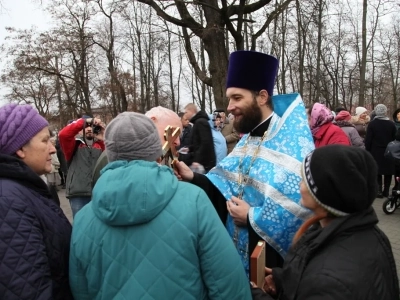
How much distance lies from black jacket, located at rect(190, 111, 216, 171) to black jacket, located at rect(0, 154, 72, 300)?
4310 millimetres

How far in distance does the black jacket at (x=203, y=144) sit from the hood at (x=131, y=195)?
174 inches

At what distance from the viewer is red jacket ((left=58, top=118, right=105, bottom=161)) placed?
4.03m

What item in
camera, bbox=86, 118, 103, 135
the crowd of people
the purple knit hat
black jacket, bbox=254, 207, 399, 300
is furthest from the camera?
camera, bbox=86, 118, 103, 135

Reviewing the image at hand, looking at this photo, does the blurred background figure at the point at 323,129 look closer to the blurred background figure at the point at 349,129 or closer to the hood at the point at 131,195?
the blurred background figure at the point at 349,129

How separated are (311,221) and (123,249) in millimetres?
803

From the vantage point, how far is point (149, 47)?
32.6 metres

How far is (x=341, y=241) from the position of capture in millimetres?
1337

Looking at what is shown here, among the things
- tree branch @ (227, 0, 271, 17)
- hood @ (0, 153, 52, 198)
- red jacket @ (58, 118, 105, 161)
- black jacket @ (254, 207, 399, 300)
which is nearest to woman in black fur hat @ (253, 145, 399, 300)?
black jacket @ (254, 207, 399, 300)

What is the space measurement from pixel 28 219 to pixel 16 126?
1.59 ft

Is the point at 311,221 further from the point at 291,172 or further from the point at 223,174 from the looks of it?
the point at 223,174

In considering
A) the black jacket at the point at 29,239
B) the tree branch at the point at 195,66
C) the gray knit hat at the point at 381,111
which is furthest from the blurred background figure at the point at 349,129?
the tree branch at the point at 195,66

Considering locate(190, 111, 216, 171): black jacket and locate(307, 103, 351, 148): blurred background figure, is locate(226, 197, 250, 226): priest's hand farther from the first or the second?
locate(190, 111, 216, 171): black jacket

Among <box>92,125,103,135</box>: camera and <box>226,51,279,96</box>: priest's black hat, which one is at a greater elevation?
<box>226,51,279,96</box>: priest's black hat

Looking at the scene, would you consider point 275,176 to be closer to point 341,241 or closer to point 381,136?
point 341,241
